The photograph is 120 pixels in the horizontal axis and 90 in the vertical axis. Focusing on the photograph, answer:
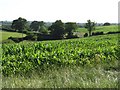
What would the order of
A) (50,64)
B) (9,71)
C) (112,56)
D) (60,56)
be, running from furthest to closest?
(112,56), (60,56), (50,64), (9,71)

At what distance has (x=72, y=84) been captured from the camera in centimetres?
575

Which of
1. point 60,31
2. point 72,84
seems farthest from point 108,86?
point 60,31

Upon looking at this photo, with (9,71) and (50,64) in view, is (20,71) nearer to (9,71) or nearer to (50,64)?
(9,71)

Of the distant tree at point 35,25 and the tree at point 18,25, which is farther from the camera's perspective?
the distant tree at point 35,25

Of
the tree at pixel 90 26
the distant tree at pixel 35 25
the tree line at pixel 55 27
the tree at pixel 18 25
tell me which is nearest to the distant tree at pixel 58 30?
the tree line at pixel 55 27

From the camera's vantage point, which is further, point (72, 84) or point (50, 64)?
point (50, 64)

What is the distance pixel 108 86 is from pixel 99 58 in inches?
346

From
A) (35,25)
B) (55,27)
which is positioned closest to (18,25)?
(55,27)

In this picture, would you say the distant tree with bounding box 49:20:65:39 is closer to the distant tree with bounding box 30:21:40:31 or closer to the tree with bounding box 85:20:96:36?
the tree with bounding box 85:20:96:36

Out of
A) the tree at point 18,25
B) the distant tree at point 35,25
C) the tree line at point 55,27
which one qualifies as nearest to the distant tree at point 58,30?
the tree line at point 55,27

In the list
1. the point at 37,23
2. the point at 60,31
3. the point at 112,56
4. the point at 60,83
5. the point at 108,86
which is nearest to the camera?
the point at 108,86

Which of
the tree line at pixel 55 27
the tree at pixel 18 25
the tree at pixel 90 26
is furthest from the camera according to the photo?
the tree at pixel 90 26

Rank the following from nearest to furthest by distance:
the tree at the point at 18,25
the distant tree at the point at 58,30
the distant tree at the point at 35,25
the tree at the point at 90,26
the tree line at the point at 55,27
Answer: the distant tree at the point at 58,30 → the tree line at the point at 55,27 → the tree at the point at 18,25 → the tree at the point at 90,26 → the distant tree at the point at 35,25

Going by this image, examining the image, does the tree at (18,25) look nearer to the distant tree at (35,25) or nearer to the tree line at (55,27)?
the tree line at (55,27)
